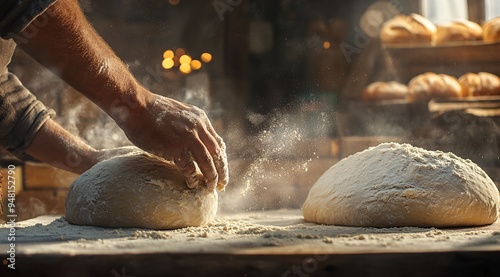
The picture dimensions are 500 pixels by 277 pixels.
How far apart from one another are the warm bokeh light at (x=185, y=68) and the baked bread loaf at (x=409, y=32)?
141 centimetres

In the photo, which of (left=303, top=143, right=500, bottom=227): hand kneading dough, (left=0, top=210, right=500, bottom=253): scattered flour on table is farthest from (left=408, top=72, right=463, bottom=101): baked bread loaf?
(left=0, top=210, right=500, bottom=253): scattered flour on table

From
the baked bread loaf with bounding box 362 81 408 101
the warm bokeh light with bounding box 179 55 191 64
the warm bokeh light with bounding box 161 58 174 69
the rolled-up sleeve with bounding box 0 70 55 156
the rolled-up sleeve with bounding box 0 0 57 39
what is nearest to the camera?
the rolled-up sleeve with bounding box 0 0 57 39

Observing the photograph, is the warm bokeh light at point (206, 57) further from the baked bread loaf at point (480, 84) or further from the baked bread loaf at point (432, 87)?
the baked bread loaf at point (480, 84)

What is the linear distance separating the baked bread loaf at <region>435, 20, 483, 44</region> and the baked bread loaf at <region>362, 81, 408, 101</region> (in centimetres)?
44

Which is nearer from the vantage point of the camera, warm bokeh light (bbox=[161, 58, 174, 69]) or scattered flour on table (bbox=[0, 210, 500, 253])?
scattered flour on table (bbox=[0, 210, 500, 253])

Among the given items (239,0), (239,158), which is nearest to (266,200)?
(239,158)

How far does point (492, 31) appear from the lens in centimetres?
436

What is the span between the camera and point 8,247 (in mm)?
1422

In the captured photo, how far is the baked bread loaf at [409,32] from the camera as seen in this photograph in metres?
4.39

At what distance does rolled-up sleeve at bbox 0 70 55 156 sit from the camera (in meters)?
2.18

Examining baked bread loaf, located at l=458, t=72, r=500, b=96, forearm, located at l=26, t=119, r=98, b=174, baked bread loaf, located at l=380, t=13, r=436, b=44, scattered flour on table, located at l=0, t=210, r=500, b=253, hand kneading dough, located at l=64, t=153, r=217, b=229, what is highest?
baked bread loaf, located at l=380, t=13, r=436, b=44

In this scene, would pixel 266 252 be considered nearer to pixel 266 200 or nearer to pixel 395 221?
pixel 395 221

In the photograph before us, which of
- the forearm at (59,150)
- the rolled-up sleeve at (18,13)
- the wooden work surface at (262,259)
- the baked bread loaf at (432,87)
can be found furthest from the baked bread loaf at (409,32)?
the rolled-up sleeve at (18,13)

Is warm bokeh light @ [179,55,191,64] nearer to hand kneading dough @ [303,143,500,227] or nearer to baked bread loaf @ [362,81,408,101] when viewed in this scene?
baked bread loaf @ [362,81,408,101]
